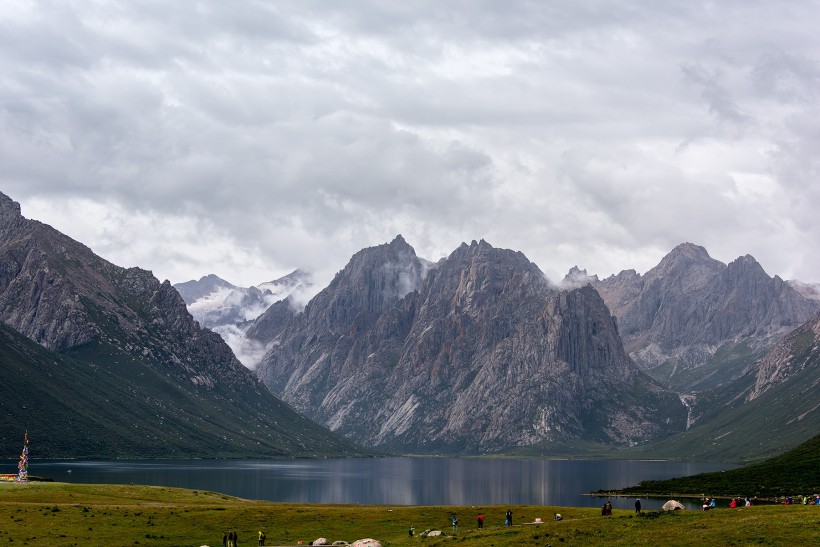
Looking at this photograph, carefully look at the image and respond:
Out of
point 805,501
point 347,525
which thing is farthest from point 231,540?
point 805,501

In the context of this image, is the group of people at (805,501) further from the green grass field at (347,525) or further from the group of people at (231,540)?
the group of people at (231,540)

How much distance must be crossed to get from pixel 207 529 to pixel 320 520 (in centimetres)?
1904

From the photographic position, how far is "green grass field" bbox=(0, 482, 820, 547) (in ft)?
295

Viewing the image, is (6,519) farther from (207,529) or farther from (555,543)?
(555,543)

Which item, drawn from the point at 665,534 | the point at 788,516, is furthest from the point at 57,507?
the point at 788,516

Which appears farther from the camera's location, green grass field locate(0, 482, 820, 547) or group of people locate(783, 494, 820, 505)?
group of people locate(783, 494, 820, 505)

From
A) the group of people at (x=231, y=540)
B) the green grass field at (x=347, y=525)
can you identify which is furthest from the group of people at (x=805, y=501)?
the group of people at (x=231, y=540)

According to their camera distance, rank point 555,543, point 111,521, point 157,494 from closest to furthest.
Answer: point 555,543, point 111,521, point 157,494

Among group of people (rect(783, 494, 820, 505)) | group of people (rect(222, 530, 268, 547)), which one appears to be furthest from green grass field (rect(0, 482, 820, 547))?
group of people (rect(783, 494, 820, 505))

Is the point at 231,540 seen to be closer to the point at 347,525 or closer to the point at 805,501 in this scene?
the point at 347,525

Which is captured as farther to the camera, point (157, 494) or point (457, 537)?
point (157, 494)

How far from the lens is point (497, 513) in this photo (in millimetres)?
143500

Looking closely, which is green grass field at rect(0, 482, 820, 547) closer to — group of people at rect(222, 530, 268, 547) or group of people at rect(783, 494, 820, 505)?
group of people at rect(222, 530, 268, 547)

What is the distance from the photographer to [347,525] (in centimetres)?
12394
